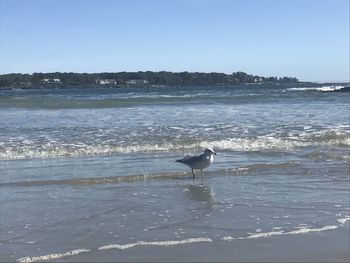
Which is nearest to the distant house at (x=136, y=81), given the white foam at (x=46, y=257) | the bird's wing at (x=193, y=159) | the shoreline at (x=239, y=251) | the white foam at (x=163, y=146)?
the white foam at (x=163, y=146)

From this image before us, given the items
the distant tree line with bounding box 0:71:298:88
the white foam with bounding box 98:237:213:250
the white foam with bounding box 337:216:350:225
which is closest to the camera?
the white foam with bounding box 98:237:213:250

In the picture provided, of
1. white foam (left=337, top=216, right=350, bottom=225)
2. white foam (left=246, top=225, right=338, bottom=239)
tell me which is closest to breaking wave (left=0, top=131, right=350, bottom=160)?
white foam (left=337, top=216, right=350, bottom=225)

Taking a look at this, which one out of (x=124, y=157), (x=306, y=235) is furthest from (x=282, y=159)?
(x=306, y=235)

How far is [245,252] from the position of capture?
6062mm

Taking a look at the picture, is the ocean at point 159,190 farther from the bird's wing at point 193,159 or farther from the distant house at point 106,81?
the distant house at point 106,81

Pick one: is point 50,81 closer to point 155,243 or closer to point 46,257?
point 155,243

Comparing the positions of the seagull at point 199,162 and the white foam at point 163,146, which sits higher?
the seagull at point 199,162

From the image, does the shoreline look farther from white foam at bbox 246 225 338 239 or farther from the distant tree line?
the distant tree line

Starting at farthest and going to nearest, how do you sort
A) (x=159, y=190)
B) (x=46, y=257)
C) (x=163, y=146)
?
(x=163, y=146), (x=159, y=190), (x=46, y=257)

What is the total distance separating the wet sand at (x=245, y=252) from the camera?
5.84 meters

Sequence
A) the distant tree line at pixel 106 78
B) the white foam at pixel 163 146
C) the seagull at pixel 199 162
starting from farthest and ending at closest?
1. the distant tree line at pixel 106 78
2. the white foam at pixel 163 146
3. the seagull at pixel 199 162

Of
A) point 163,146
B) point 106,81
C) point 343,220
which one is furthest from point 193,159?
point 106,81

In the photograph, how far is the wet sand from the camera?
19.2ft

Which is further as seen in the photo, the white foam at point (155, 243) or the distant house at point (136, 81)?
the distant house at point (136, 81)
